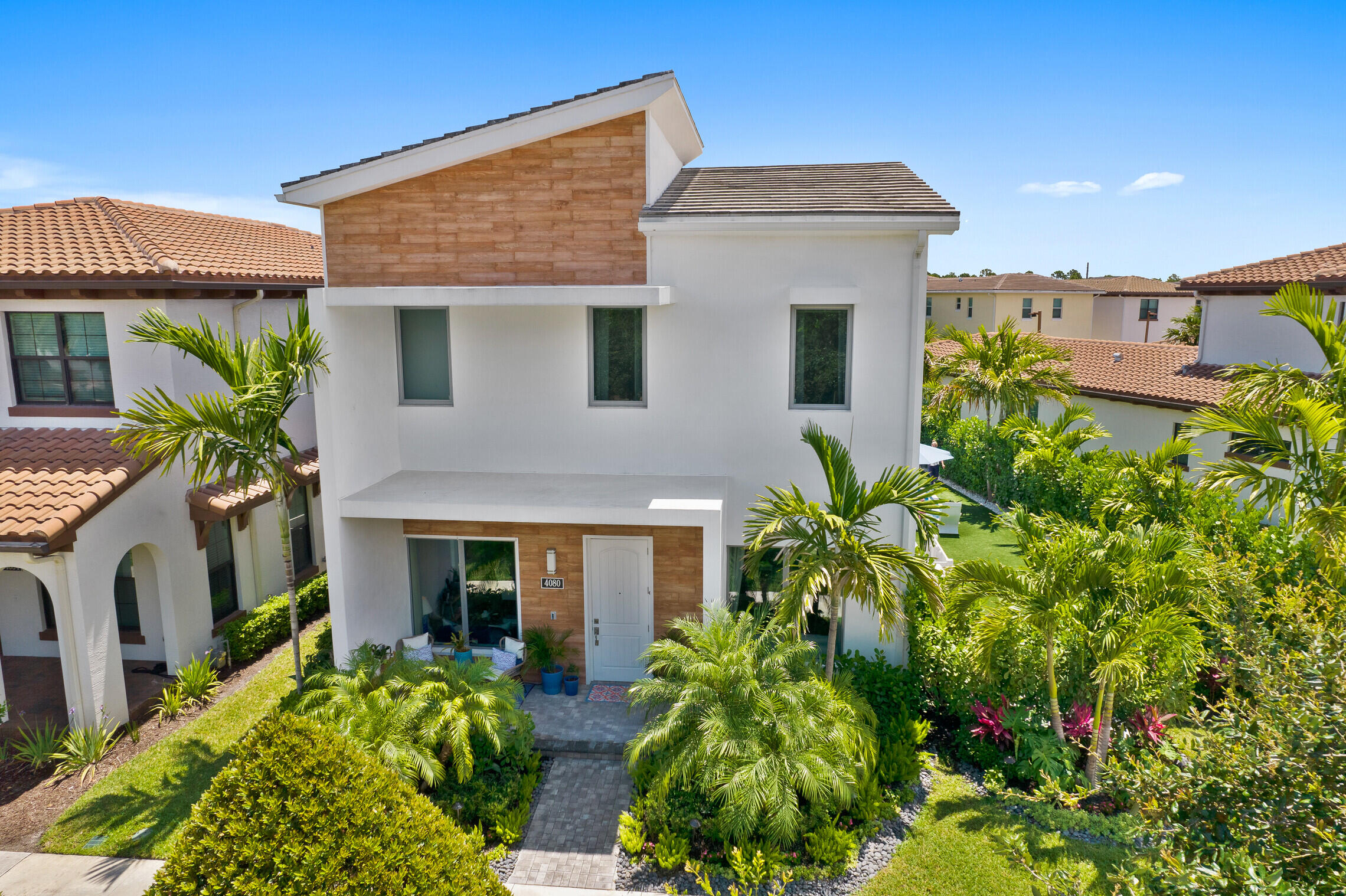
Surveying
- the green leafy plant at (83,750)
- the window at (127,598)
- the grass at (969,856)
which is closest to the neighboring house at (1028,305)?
the grass at (969,856)

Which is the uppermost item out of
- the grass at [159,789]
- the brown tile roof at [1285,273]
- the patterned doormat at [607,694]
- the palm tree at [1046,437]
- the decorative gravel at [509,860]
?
the brown tile roof at [1285,273]

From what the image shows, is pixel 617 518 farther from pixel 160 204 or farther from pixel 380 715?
pixel 160 204

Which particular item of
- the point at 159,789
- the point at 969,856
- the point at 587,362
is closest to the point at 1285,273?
the point at 587,362

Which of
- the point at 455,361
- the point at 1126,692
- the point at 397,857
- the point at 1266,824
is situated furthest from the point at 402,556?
the point at 1266,824

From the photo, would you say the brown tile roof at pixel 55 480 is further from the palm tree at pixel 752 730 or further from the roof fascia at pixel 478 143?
the palm tree at pixel 752 730

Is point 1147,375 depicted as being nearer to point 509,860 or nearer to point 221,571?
point 509,860

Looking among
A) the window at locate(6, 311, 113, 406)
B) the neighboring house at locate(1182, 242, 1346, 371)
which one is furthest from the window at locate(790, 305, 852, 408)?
the neighboring house at locate(1182, 242, 1346, 371)
